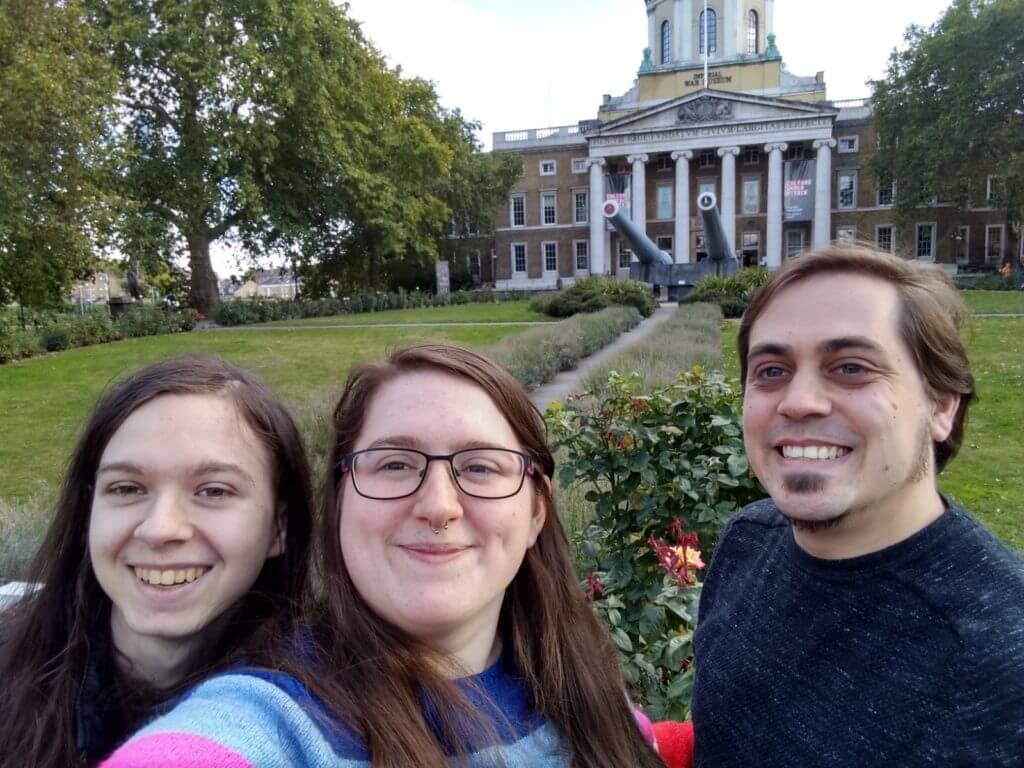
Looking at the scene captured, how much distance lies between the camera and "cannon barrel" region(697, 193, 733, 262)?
24453 millimetres

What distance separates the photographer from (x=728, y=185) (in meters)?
50.3

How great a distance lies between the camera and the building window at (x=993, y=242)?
1866 inches

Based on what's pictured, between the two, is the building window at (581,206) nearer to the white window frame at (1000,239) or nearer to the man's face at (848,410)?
the white window frame at (1000,239)

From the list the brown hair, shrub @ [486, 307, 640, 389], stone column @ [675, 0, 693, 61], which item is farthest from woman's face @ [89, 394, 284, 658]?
stone column @ [675, 0, 693, 61]

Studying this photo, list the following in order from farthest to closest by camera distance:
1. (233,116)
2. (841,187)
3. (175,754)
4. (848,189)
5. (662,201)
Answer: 1. (662,201)
2. (841,187)
3. (848,189)
4. (233,116)
5. (175,754)

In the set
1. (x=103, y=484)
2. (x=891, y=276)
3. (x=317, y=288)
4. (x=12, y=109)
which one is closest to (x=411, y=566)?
(x=103, y=484)

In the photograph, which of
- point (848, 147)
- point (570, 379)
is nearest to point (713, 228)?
point (570, 379)

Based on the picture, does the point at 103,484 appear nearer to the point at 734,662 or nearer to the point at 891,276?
the point at 734,662

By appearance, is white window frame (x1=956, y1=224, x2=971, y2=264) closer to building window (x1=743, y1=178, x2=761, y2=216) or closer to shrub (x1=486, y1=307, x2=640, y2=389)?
building window (x1=743, y1=178, x2=761, y2=216)

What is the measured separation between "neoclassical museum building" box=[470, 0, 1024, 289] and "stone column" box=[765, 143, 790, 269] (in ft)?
0.31

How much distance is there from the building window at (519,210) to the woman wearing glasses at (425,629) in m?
58.2

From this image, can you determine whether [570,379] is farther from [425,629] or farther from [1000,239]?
[1000,239]

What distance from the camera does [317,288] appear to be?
40656 millimetres

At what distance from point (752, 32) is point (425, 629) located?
66.8m
